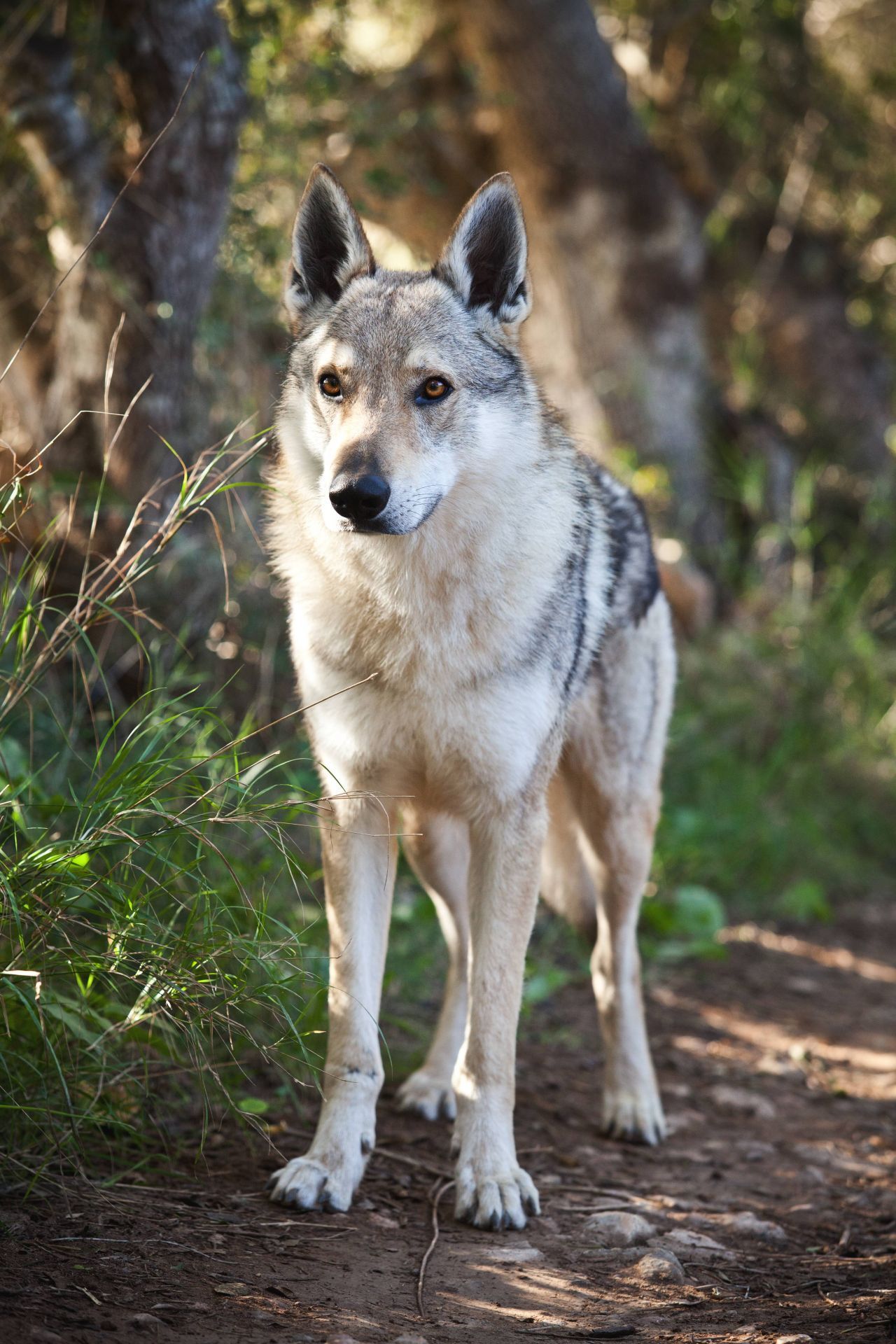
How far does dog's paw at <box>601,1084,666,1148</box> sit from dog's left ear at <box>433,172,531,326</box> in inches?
96.2

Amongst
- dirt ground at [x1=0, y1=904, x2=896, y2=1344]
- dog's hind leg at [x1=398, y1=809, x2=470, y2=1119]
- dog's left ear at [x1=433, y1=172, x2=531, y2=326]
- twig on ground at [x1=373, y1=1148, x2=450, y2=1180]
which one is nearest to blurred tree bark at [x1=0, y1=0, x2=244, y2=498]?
dog's left ear at [x1=433, y1=172, x2=531, y2=326]

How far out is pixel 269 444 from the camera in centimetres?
514

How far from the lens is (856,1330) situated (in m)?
2.29

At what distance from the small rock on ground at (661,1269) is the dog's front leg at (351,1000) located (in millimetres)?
718

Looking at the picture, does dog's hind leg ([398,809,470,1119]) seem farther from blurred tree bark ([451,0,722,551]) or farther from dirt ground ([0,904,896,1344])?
blurred tree bark ([451,0,722,551])

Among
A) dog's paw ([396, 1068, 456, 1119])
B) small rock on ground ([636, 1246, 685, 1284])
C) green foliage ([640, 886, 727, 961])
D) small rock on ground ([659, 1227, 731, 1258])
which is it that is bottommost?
green foliage ([640, 886, 727, 961])

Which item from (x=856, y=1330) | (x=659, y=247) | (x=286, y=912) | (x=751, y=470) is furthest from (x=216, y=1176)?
(x=659, y=247)

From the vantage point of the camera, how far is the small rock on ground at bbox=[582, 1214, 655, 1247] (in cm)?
284

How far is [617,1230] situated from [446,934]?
1.19m

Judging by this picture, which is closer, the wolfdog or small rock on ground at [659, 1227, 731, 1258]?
small rock on ground at [659, 1227, 731, 1258]

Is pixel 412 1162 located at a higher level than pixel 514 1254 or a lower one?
lower

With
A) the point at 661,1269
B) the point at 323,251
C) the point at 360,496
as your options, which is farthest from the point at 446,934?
the point at 323,251

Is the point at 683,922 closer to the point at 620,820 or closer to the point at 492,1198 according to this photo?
the point at 620,820

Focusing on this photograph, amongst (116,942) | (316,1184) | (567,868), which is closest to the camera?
(116,942)
